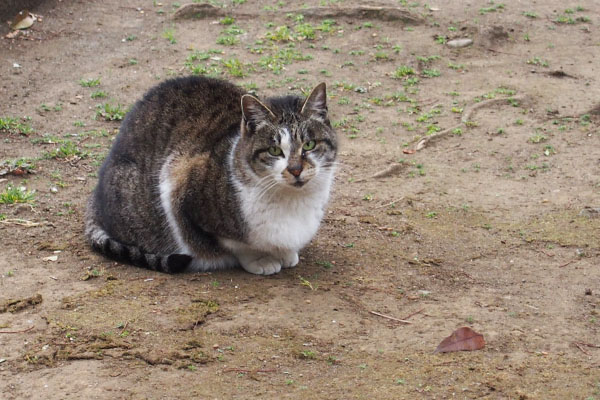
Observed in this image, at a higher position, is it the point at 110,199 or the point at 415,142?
the point at 110,199

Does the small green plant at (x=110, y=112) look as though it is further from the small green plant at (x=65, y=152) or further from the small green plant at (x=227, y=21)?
the small green plant at (x=227, y=21)

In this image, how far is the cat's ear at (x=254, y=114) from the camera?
509 centimetres

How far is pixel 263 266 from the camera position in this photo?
545 cm

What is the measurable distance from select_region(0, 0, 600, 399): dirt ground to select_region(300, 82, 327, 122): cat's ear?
1.09 metres

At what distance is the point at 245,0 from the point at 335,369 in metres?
7.83

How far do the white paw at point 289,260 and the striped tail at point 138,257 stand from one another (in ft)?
2.10

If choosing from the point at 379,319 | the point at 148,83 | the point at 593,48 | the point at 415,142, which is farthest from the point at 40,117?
the point at 593,48

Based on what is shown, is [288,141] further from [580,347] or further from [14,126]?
[14,126]

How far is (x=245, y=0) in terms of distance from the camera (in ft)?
36.3

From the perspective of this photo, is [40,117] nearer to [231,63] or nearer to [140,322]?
[231,63]

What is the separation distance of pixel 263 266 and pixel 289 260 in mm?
200

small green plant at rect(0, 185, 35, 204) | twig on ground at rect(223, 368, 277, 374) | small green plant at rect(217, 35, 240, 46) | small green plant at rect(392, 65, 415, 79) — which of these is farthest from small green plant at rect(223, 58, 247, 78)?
twig on ground at rect(223, 368, 277, 374)

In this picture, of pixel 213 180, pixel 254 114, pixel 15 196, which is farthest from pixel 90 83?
pixel 254 114

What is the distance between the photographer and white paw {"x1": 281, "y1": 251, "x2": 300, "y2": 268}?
18.0ft
